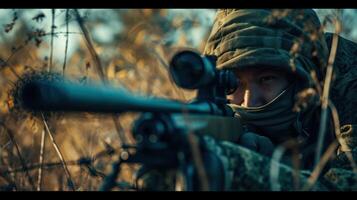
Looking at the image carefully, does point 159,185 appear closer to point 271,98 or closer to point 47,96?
point 47,96

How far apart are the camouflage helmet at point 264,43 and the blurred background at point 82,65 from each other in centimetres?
18

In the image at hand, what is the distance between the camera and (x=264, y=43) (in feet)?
14.9

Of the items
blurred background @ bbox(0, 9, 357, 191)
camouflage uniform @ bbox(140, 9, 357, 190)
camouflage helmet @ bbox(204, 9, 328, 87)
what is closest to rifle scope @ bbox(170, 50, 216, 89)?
blurred background @ bbox(0, 9, 357, 191)

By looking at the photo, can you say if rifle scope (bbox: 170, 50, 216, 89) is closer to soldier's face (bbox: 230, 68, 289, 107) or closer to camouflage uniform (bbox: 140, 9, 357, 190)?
camouflage uniform (bbox: 140, 9, 357, 190)

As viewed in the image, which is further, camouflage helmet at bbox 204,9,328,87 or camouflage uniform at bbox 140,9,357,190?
camouflage helmet at bbox 204,9,328,87

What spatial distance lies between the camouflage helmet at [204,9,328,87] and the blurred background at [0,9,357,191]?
0.58 feet

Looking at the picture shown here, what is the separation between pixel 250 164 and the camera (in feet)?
9.95

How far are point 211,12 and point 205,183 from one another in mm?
2156

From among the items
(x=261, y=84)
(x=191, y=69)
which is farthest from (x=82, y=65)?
(x=191, y=69)

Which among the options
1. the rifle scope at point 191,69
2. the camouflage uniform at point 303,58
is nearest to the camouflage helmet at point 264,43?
the camouflage uniform at point 303,58

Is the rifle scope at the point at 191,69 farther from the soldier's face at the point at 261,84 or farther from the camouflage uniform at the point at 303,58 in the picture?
the soldier's face at the point at 261,84

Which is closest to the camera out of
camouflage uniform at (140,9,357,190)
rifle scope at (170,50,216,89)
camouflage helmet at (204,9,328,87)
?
rifle scope at (170,50,216,89)

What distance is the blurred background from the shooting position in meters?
4.23

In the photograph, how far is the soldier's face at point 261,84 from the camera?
4512 mm
